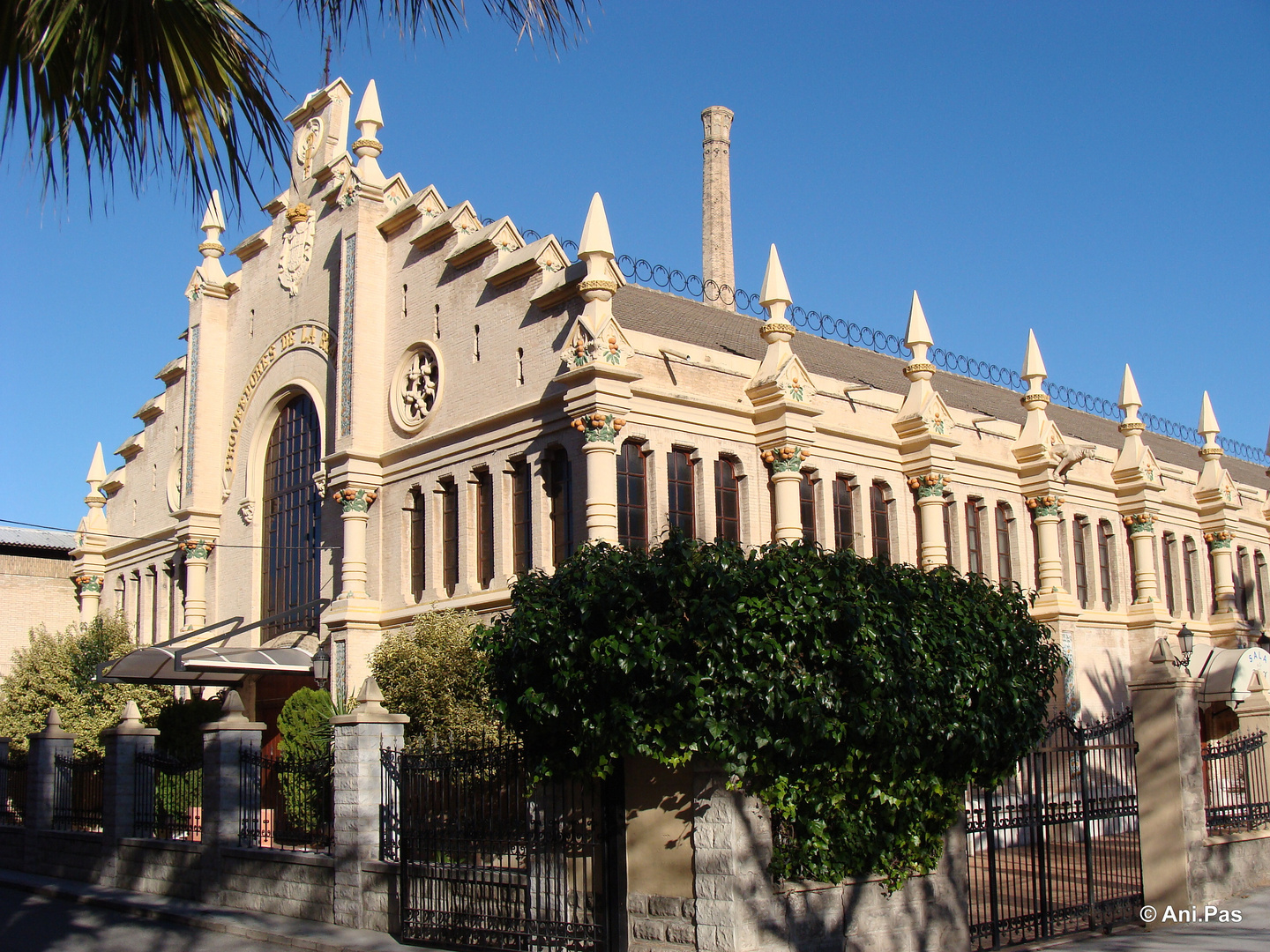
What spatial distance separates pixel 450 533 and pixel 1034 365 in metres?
16.3

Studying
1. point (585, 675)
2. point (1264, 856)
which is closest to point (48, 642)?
A: point (585, 675)

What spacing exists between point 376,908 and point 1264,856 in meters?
12.2

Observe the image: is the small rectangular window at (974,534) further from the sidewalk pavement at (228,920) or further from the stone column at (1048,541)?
the sidewalk pavement at (228,920)

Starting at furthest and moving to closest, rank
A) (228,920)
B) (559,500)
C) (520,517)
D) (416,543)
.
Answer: (416,543), (520,517), (559,500), (228,920)

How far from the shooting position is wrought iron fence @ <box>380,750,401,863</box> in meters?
15.7

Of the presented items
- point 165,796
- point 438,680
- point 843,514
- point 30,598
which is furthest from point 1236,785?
point 30,598

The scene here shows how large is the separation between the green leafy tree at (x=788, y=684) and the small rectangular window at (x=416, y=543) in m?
15.4

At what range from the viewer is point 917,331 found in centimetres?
2989

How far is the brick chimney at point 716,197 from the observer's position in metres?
48.8

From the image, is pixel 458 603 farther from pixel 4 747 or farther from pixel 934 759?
pixel 934 759

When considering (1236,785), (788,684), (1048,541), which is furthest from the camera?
(1048,541)

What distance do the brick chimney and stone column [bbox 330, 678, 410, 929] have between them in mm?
34157

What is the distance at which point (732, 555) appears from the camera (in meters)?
12.0

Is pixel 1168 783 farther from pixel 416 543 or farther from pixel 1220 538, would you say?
pixel 1220 538
